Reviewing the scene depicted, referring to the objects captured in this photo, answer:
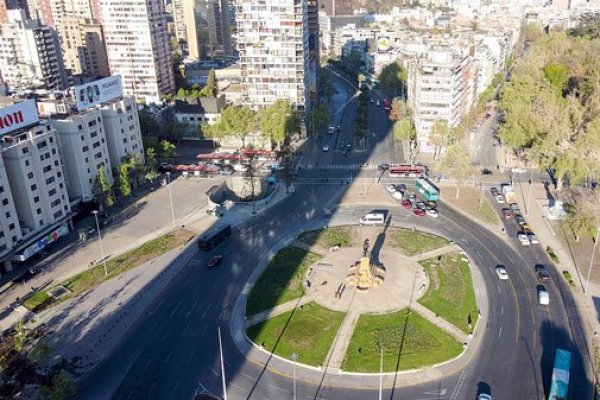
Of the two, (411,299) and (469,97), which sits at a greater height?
(469,97)

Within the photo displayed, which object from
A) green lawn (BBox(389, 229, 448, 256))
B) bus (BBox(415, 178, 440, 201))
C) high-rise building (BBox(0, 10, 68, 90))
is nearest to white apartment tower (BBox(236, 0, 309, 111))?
bus (BBox(415, 178, 440, 201))

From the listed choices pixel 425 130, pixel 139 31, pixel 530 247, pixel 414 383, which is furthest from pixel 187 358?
pixel 139 31

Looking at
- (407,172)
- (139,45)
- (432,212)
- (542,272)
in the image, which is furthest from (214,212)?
(139,45)

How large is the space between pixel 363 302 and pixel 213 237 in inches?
1209

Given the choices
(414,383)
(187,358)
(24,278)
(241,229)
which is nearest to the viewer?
(414,383)

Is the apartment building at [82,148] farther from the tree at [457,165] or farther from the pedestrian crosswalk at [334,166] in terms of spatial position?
the tree at [457,165]

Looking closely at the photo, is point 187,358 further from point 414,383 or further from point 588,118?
point 588,118

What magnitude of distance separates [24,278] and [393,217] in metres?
67.2

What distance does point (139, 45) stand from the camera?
179250 millimetres

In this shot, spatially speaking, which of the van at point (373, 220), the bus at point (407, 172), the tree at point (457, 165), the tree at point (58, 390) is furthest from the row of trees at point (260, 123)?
the tree at point (58, 390)

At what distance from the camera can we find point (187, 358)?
64688mm

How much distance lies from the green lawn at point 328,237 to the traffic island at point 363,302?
185 mm

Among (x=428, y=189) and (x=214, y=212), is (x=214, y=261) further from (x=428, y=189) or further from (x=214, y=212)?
(x=428, y=189)

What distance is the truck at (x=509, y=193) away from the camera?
108m
